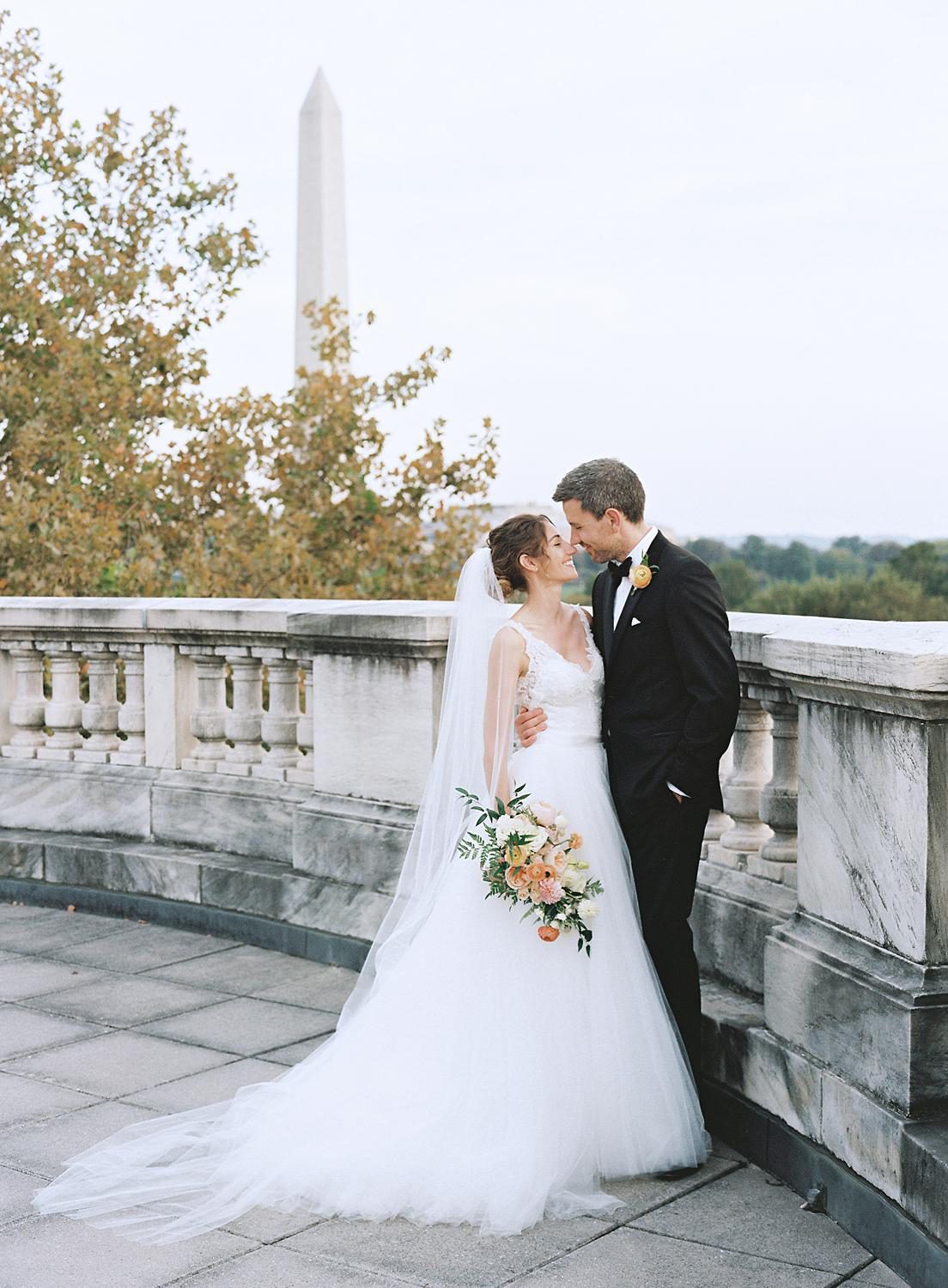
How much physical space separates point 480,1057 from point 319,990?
2012 millimetres

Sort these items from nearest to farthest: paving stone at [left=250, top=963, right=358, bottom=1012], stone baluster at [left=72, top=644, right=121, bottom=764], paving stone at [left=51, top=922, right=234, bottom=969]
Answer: paving stone at [left=250, top=963, right=358, bottom=1012]
paving stone at [left=51, top=922, right=234, bottom=969]
stone baluster at [left=72, top=644, right=121, bottom=764]

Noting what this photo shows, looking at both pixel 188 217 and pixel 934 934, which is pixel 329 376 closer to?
pixel 188 217

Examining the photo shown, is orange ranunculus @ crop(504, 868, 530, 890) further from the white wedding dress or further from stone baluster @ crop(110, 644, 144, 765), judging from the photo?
stone baluster @ crop(110, 644, 144, 765)

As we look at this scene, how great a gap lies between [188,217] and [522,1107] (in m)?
11.6

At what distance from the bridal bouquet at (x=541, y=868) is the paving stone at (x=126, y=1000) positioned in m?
2.08

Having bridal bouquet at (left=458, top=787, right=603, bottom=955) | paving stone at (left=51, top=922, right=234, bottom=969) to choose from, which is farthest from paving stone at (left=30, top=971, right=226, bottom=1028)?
bridal bouquet at (left=458, top=787, right=603, bottom=955)

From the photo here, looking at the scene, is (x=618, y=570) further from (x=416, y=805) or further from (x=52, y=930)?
(x=52, y=930)

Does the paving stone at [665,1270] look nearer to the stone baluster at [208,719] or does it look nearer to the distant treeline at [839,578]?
the stone baluster at [208,719]

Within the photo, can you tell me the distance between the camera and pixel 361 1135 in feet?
14.2

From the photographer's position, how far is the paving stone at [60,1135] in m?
4.41

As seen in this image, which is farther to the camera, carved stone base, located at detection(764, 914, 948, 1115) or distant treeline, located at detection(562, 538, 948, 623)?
distant treeline, located at detection(562, 538, 948, 623)

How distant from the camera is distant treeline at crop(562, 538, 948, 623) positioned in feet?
139

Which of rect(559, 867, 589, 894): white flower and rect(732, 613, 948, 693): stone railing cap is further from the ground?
rect(732, 613, 948, 693): stone railing cap

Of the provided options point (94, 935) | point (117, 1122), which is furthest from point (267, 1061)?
point (94, 935)
